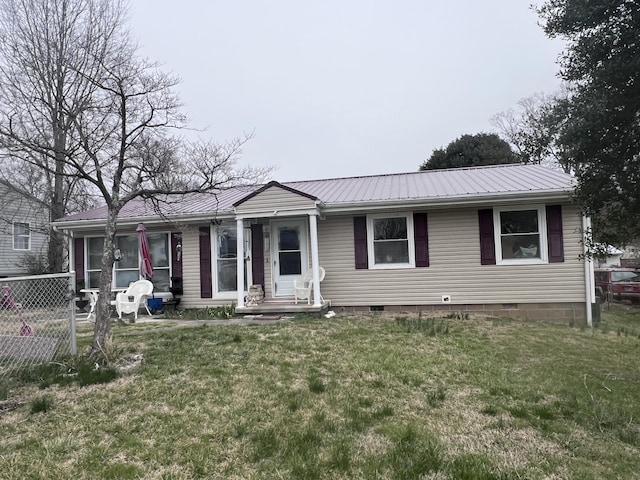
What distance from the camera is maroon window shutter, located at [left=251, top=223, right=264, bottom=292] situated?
10.7 meters

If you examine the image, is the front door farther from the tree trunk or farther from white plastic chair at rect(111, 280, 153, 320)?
the tree trunk

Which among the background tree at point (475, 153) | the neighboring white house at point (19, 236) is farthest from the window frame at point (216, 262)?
the background tree at point (475, 153)

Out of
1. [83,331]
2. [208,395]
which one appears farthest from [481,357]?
[83,331]

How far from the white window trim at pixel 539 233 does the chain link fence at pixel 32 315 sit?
8.28 metres

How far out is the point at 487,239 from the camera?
31.8 feet

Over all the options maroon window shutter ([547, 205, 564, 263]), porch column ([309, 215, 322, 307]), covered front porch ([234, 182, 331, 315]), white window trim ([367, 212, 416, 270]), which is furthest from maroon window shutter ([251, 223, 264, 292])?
maroon window shutter ([547, 205, 564, 263])

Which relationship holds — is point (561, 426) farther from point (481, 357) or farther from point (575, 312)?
point (575, 312)

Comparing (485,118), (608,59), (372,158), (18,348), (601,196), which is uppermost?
(485,118)

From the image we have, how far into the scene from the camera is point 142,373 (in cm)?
498

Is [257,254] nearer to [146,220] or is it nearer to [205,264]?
[205,264]

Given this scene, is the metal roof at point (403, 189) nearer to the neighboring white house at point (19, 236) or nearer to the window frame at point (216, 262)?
the window frame at point (216, 262)

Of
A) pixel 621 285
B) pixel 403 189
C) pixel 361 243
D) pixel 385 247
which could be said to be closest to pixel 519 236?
pixel 403 189

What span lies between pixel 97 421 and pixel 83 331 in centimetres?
529

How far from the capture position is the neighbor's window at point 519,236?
9562 millimetres
